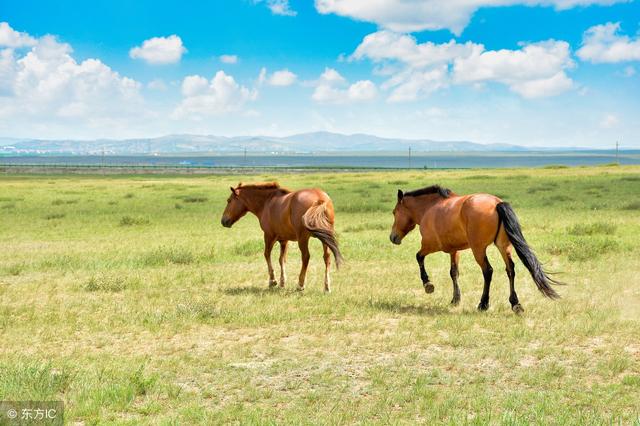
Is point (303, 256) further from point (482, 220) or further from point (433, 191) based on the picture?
point (482, 220)

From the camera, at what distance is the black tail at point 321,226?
1178 cm

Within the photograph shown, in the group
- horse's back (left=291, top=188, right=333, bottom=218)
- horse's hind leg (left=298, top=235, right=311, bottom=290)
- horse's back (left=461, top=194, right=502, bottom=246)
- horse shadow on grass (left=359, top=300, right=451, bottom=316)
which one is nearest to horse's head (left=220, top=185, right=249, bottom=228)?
horse's back (left=291, top=188, right=333, bottom=218)

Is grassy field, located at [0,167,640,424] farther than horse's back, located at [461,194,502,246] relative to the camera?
No

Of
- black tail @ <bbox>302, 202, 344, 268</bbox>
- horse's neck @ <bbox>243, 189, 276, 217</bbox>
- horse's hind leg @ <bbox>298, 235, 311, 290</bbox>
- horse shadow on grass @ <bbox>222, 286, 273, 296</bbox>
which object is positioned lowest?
horse shadow on grass @ <bbox>222, 286, 273, 296</bbox>

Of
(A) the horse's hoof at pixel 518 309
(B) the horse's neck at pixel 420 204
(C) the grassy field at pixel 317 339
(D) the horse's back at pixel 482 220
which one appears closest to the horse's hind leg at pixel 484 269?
(D) the horse's back at pixel 482 220

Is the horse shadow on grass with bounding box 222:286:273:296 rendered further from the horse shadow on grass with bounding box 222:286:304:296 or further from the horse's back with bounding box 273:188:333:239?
the horse's back with bounding box 273:188:333:239

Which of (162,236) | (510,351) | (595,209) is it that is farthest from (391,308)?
(595,209)

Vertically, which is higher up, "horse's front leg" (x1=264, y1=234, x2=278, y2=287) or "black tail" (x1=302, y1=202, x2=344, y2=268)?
"black tail" (x1=302, y1=202, x2=344, y2=268)

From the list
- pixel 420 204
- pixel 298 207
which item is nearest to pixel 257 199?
pixel 298 207

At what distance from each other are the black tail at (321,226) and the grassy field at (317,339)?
104 cm

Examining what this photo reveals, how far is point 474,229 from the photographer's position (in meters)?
10.2

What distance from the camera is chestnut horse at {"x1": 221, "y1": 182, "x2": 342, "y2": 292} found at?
39.1 ft

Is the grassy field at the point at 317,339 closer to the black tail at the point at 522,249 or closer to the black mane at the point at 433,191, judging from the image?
the black tail at the point at 522,249

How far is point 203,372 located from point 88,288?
632 centimetres
